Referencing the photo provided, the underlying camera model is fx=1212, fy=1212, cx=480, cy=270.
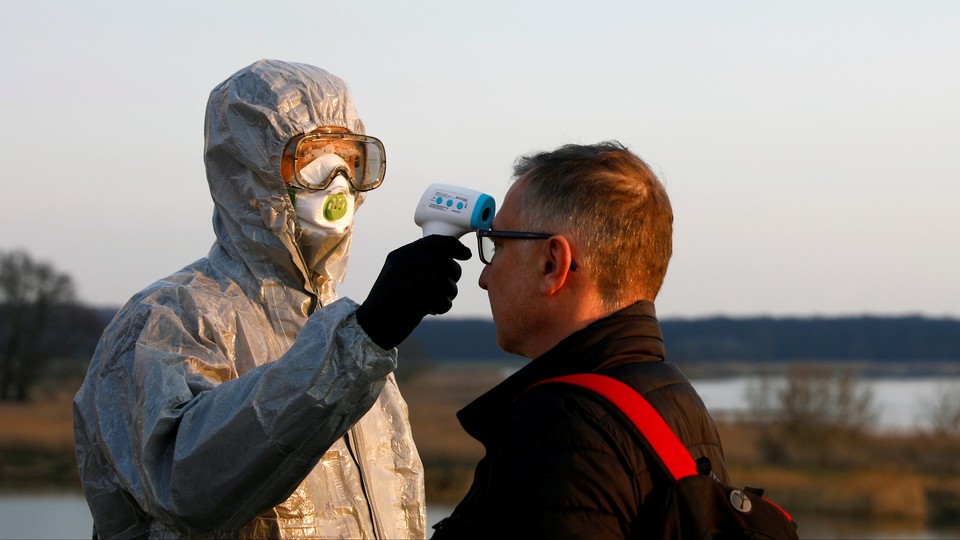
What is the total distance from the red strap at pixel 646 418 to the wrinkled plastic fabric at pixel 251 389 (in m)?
0.65

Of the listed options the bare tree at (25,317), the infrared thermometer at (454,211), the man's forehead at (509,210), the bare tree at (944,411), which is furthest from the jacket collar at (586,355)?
the bare tree at (25,317)

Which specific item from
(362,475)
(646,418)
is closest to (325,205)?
(362,475)

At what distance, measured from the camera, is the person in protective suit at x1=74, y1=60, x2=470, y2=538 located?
8.43ft

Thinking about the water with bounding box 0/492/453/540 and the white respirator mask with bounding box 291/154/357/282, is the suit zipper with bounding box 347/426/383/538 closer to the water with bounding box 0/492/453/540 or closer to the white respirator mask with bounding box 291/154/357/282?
the white respirator mask with bounding box 291/154/357/282

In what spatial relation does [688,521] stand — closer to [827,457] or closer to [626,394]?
[626,394]

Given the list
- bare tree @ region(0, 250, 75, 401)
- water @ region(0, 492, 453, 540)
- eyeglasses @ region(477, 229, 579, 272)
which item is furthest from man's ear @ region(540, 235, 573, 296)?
bare tree @ region(0, 250, 75, 401)

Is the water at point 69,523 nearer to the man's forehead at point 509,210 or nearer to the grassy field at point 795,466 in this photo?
the grassy field at point 795,466

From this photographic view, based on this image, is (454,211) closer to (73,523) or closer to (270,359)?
(270,359)

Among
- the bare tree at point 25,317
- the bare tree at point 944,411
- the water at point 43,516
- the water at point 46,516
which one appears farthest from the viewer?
the bare tree at point 25,317

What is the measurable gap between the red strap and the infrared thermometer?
69cm

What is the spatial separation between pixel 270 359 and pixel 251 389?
0.70 metres

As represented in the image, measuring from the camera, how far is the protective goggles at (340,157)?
3.40m

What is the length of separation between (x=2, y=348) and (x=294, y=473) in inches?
1255

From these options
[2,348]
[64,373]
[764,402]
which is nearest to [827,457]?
[764,402]
